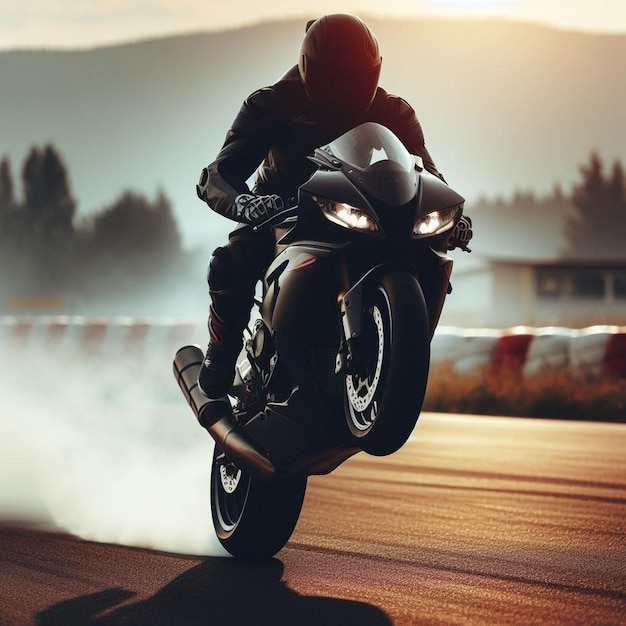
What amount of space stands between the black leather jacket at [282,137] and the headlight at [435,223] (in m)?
0.57

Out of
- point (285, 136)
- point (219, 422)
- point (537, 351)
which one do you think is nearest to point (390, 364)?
point (285, 136)

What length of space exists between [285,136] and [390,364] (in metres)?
1.55

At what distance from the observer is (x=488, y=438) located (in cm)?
1305

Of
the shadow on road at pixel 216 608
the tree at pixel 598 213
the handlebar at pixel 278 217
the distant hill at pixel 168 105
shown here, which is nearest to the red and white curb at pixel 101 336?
the handlebar at pixel 278 217

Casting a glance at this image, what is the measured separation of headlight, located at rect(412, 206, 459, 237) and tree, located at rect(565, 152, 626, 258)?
398ft

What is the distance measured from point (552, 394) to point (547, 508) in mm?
8715

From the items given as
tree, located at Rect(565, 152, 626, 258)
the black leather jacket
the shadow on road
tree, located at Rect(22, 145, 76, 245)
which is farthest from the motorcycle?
tree, located at Rect(565, 152, 626, 258)

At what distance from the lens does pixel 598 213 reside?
12362 cm

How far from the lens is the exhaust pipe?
18.2 feet

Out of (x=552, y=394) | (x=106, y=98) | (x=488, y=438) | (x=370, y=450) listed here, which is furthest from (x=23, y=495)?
(x=106, y=98)

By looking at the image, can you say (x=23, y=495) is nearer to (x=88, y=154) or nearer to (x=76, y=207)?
(x=76, y=207)

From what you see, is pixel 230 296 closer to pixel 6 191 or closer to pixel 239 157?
pixel 239 157

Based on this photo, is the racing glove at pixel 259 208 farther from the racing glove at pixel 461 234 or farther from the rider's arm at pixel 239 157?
the racing glove at pixel 461 234

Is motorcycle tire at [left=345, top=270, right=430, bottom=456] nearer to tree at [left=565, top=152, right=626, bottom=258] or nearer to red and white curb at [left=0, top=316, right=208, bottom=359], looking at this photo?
red and white curb at [left=0, top=316, right=208, bottom=359]
